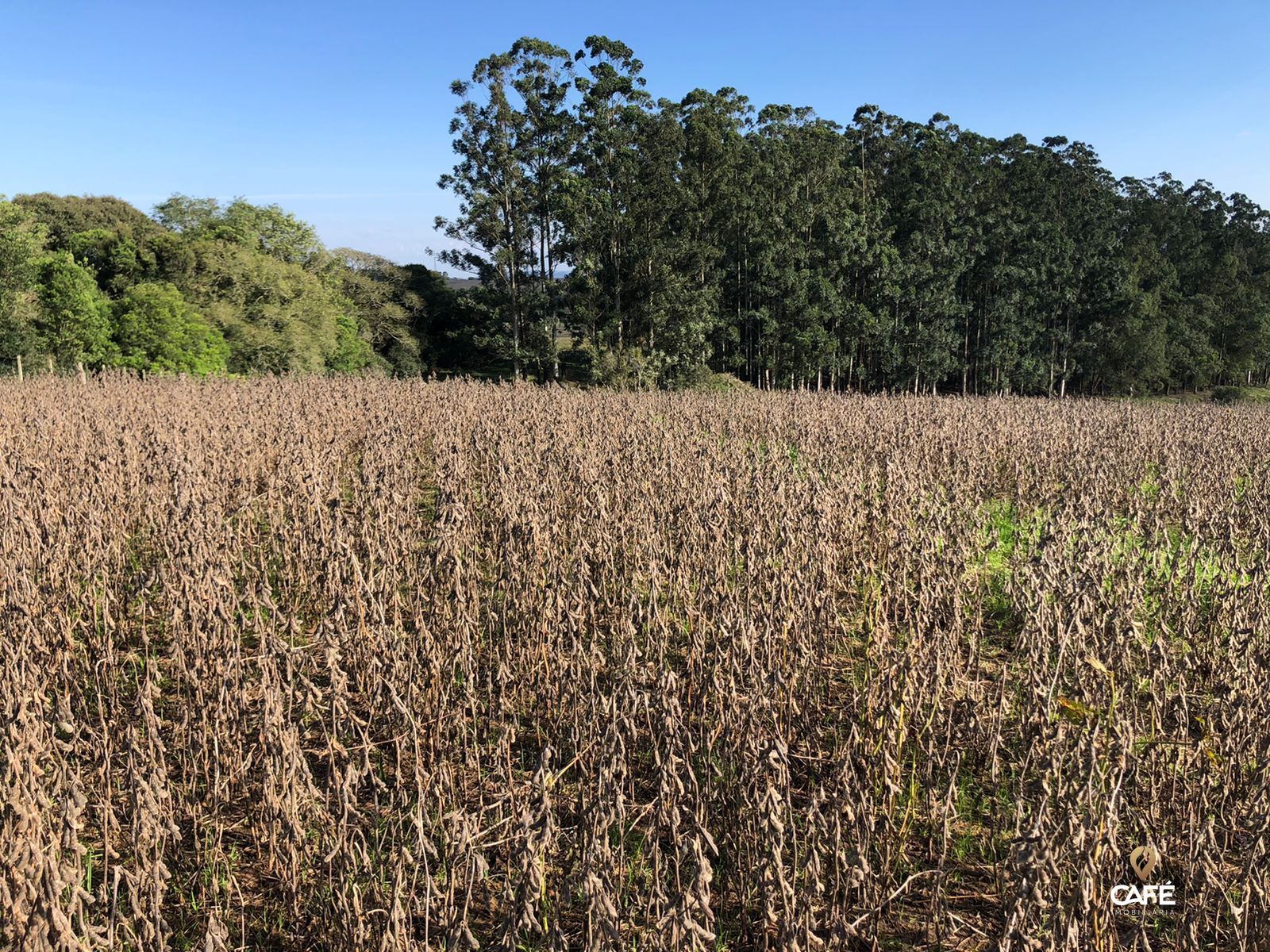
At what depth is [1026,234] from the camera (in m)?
42.5

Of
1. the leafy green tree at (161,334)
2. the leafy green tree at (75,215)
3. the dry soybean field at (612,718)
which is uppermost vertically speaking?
the leafy green tree at (75,215)

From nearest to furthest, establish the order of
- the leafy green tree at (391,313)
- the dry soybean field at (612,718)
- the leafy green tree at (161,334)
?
the dry soybean field at (612,718)
the leafy green tree at (161,334)
the leafy green tree at (391,313)

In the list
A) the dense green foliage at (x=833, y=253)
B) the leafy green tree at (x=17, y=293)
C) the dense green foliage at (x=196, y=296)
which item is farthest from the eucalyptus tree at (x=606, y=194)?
the leafy green tree at (x=17, y=293)

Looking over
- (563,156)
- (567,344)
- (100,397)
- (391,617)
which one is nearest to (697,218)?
(563,156)

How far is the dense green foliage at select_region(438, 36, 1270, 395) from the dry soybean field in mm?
20114

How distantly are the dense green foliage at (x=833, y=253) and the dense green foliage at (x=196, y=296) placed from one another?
6295mm

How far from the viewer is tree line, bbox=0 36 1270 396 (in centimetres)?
2736

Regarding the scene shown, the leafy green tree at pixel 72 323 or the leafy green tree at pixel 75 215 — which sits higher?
the leafy green tree at pixel 75 215

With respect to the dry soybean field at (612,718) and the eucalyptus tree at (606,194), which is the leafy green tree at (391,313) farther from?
the dry soybean field at (612,718)

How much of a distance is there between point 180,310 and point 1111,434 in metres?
26.2

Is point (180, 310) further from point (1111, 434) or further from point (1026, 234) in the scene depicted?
point (1026, 234)

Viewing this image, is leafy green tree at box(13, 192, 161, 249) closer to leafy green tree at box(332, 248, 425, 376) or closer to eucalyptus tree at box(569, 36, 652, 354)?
leafy green tree at box(332, 248, 425, 376)

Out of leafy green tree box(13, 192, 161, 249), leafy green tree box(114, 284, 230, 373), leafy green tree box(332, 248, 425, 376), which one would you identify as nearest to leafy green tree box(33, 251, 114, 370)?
leafy green tree box(114, 284, 230, 373)

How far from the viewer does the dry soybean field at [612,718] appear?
226 cm
